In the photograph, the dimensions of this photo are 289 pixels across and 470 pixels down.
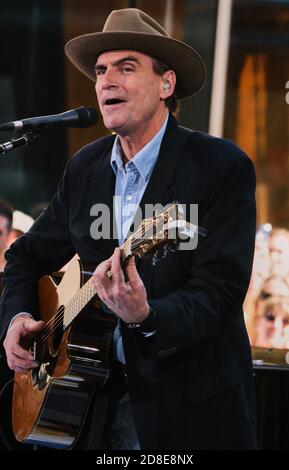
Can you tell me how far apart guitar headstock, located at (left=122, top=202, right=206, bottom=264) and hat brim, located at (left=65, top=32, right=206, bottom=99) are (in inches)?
30.0

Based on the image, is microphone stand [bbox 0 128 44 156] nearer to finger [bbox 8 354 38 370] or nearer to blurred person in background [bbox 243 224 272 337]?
finger [bbox 8 354 38 370]

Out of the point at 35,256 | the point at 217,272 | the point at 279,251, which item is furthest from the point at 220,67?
the point at 217,272

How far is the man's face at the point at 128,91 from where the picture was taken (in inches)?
138

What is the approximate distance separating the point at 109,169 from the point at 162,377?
0.84 meters

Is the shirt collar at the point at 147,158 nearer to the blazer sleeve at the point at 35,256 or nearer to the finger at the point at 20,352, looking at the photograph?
the blazer sleeve at the point at 35,256

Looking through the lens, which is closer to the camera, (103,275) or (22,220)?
(103,275)

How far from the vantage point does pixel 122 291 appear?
116 inches

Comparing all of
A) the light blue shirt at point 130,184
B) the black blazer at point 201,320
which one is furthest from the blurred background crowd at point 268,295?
the black blazer at point 201,320

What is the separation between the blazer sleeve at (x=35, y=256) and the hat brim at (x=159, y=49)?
0.47 metres

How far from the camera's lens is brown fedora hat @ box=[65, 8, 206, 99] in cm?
356

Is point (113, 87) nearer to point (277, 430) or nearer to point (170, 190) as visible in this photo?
point (170, 190)

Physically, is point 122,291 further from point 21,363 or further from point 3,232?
point 3,232

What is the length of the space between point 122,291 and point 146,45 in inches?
42.0

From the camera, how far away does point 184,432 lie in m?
3.23
